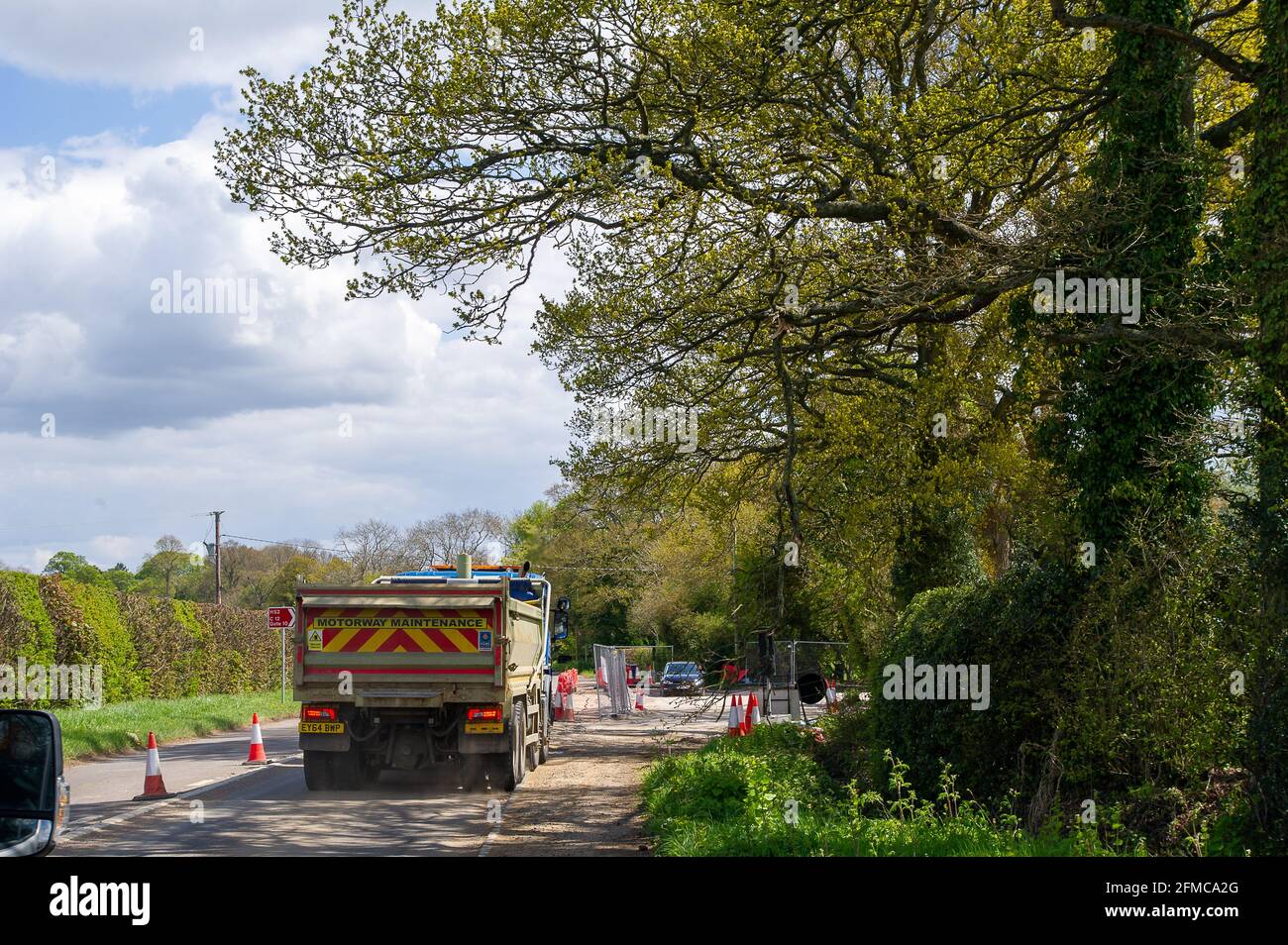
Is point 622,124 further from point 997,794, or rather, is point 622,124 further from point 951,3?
point 997,794

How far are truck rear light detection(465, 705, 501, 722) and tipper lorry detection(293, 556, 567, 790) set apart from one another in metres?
0.01

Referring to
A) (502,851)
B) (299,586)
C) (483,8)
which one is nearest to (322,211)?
(483,8)

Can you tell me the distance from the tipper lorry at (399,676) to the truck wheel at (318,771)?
0.5 inches

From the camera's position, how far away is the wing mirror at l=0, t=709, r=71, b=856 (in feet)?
12.5

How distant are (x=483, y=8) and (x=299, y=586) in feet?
24.0

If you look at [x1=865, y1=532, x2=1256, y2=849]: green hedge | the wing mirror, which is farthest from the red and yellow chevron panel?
the wing mirror

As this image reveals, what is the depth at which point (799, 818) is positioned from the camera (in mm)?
9828

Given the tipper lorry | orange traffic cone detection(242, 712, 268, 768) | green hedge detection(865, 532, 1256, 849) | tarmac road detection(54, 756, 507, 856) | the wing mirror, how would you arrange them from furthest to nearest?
orange traffic cone detection(242, 712, 268, 768), the tipper lorry, tarmac road detection(54, 756, 507, 856), green hedge detection(865, 532, 1256, 849), the wing mirror

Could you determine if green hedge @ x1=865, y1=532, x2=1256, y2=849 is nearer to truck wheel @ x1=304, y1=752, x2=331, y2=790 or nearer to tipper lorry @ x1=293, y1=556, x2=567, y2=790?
tipper lorry @ x1=293, y1=556, x2=567, y2=790

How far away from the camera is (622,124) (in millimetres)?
14289

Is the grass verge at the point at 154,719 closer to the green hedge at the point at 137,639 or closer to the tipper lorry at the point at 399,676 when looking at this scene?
the green hedge at the point at 137,639

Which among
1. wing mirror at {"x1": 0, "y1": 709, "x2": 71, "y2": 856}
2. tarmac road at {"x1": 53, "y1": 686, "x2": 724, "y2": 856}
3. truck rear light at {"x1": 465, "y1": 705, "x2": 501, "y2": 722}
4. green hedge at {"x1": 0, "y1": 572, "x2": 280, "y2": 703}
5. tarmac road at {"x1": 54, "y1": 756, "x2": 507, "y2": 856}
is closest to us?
wing mirror at {"x1": 0, "y1": 709, "x2": 71, "y2": 856}

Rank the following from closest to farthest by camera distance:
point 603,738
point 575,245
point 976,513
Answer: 1. point 575,245
2. point 976,513
3. point 603,738

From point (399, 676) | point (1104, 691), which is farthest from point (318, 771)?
point (1104, 691)
